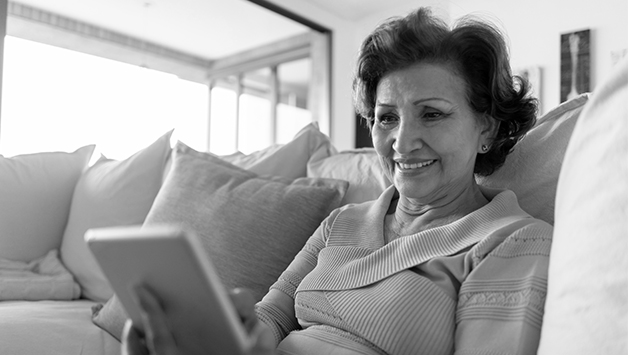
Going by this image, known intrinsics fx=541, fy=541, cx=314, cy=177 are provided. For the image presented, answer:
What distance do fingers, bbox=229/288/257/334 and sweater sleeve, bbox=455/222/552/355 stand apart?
309 millimetres

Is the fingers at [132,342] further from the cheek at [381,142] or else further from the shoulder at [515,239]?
the cheek at [381,142]

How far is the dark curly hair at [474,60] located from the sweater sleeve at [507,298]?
308mm

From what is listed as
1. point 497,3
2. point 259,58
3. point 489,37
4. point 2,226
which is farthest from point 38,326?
point 259,58

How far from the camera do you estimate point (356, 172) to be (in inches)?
58.6

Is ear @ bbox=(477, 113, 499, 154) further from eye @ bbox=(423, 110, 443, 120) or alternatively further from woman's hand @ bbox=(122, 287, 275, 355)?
woman's hand @ bbox=(122, 287, 275, 355)

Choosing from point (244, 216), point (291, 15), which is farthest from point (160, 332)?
point (291, 15)

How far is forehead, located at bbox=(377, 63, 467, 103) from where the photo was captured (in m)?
1.05

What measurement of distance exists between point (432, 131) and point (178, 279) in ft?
2.19

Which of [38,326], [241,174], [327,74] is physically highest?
[327,74]

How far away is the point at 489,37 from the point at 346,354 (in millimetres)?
675

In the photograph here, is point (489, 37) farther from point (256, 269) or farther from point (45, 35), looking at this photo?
point (45, 35)

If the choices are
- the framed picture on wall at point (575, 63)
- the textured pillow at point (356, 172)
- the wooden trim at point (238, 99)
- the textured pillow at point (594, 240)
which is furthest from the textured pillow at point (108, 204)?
the wooden trim at point (238, 99)

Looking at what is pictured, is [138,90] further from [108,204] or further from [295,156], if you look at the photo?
[295,156]

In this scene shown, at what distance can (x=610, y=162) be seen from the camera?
55cm
